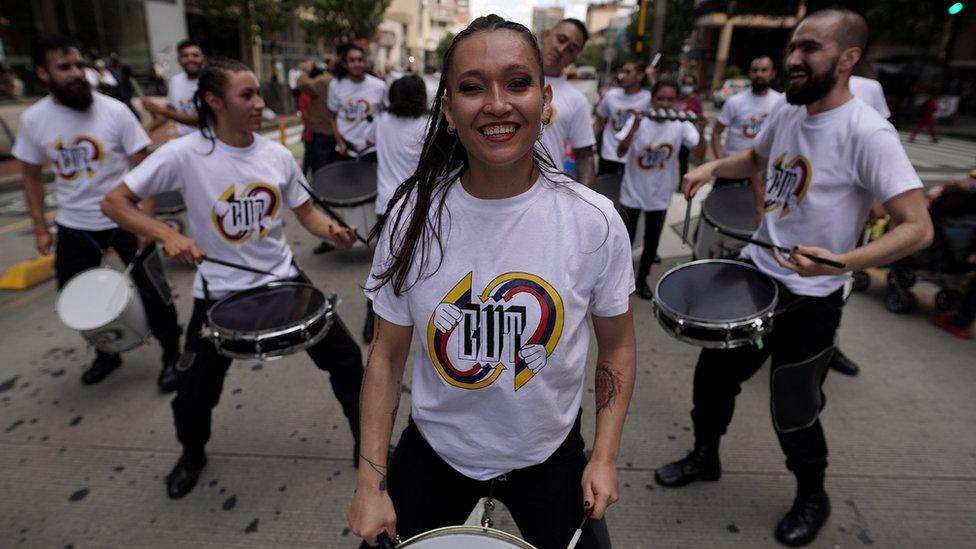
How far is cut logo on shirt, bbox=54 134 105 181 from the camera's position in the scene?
354 cm

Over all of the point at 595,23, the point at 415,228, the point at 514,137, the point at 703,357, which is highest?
the point at 595,23

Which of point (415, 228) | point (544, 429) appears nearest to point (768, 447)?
point (544, 429)

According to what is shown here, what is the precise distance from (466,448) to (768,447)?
7.76ft

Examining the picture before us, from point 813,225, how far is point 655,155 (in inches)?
114

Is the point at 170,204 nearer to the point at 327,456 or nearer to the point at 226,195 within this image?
the point at 226,195

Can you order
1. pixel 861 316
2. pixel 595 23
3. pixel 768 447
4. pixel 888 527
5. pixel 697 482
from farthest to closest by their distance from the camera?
pixel 595 23, pixel 861 316, pixel 768 447, pixel 697 482, pixel 888 527

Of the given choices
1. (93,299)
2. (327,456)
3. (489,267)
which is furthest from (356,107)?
(489,267)

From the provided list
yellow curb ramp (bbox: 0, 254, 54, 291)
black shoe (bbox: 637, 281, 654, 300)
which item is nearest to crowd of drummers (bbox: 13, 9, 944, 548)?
black shoe (bbox: 637, 281, 654, 300)

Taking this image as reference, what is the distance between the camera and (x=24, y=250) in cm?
645

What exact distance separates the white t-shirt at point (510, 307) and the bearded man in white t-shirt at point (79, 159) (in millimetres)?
2619

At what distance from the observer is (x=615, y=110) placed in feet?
22.1

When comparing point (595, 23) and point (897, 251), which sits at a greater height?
point (595, 23)

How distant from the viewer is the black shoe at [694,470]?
9.48 ft

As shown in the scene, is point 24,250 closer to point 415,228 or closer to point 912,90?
point 415,228
